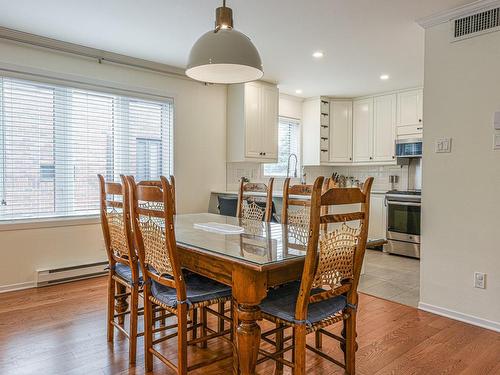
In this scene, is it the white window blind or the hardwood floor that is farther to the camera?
the white window blind

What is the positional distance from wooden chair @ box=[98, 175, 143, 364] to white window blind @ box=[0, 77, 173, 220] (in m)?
1.60

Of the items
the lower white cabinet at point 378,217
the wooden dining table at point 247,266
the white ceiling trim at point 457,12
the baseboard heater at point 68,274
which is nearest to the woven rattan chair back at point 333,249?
the wooden dining table at point 247,266

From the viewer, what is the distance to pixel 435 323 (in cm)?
282

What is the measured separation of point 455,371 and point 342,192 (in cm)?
137

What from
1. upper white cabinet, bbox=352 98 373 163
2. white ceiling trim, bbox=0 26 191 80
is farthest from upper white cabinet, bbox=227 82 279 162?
upper white cabinet, bbox=352 98 373 163

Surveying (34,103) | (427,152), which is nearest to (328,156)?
(427,152)

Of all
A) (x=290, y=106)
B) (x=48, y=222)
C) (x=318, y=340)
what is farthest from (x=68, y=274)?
(x=290, y=106)

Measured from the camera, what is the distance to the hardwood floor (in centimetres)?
214

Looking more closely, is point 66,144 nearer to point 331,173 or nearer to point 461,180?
point 461,180

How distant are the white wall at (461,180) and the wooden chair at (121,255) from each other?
233cm

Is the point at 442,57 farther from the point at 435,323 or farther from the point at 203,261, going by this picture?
the point at 203,261

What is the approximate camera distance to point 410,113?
536 cm

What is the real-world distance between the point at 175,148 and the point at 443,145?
2916 mm

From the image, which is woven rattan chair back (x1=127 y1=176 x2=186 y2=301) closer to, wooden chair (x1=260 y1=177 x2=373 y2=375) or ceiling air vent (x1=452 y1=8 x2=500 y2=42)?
wooden chair (x1=260 y1=177 x2=373 y2=375)
